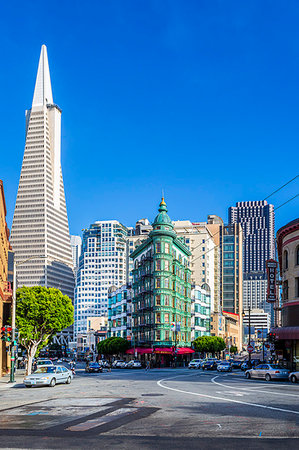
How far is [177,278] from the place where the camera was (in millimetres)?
103062

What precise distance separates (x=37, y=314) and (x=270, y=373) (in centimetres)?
3380

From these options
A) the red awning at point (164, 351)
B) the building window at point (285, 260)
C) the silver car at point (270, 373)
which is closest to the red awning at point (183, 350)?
the red awning at point (164, 351)

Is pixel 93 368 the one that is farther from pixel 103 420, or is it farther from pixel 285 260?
pixel 103 420

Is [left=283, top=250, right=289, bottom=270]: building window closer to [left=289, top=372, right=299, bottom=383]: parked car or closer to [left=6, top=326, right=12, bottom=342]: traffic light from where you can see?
[left=289, top=372, right=299, bottom=383]: parked car

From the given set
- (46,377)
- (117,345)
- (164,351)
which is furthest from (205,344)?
(46,377)

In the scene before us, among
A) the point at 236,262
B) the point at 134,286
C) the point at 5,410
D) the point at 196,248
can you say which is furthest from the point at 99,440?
the point at 236,262

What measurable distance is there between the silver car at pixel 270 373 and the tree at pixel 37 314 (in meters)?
30.5

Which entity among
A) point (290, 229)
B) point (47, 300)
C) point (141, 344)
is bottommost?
point (141, 344)

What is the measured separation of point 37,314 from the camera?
6869cm

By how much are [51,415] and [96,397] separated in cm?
748

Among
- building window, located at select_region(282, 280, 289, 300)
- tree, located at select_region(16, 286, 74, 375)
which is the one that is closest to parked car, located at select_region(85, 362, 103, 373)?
tree, located at select_region(16, 286, 74, 375)

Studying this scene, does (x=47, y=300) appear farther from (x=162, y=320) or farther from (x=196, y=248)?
(x=196, y=248)

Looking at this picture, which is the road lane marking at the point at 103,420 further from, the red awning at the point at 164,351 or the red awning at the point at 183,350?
the red awning at the point at 183,350

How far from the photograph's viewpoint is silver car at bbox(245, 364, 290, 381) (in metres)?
44.0
